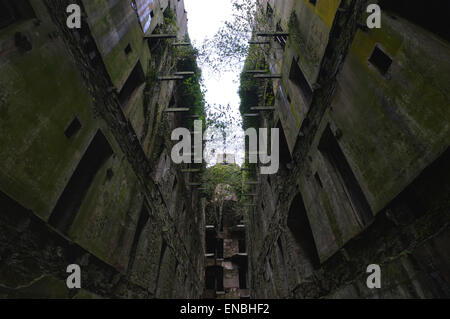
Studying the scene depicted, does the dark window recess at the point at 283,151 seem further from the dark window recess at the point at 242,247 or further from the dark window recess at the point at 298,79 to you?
the dark window recess at the point at 242,247

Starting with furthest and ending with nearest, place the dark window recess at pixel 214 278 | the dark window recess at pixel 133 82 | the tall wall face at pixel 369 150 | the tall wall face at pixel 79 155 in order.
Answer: the dark window recess at pixel 214 278 < the dark window recess at pixel 133 82 < the tall wall face at pixel 79 155 < the tall wall face at pixel 369 150

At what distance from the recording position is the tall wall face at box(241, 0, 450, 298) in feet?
10.3

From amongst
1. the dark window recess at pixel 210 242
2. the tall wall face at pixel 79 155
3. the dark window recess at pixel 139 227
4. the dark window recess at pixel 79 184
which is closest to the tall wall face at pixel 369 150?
the tall wall face at pixel 79 155

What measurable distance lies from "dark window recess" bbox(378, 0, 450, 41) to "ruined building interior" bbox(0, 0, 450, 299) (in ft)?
0.06

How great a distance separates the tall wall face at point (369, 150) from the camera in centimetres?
314

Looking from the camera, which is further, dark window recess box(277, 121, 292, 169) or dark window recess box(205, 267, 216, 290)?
dark window recess box(205, 267, 216, 290)

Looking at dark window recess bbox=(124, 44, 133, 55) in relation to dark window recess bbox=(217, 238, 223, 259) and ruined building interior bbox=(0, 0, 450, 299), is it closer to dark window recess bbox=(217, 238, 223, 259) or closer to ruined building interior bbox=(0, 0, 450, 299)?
ruined building interior bbox=(0, 0, 450, 299)

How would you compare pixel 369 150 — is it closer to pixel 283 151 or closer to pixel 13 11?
pixel 13 11

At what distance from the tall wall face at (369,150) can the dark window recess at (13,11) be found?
5918mm

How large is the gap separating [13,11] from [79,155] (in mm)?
2555

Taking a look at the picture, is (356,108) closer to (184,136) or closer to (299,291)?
(299,291)

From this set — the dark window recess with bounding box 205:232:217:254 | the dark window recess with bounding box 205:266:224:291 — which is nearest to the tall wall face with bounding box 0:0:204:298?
the dark window recess with bounding box 205:266:224:291
